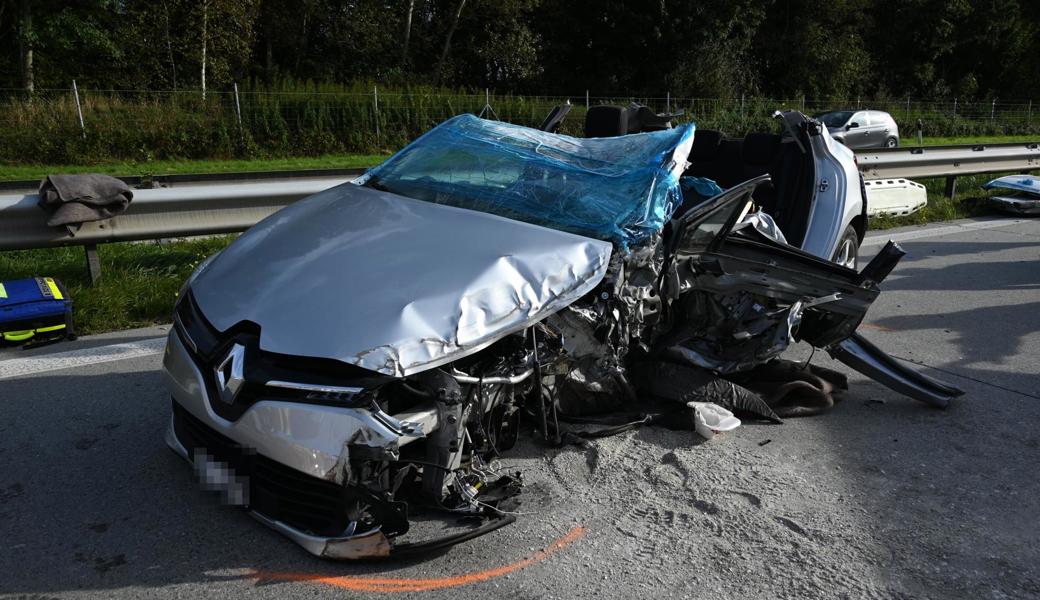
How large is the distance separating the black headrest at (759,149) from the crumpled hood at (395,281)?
2.77 metres

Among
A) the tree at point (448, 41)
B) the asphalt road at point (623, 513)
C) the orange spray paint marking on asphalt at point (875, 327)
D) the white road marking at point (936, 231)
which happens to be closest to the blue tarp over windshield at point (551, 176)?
the asphalt road at point (623, 513)

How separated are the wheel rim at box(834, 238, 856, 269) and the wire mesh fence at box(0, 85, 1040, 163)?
25.4ft

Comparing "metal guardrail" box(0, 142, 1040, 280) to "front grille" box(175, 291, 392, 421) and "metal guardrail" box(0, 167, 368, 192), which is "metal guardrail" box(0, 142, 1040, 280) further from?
"metal guardrail" box(0, 167, 368, 192)

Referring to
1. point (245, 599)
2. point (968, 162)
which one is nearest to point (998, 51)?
point (968, 162)

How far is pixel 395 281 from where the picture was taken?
2941 mm

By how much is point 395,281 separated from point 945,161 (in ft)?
35.6

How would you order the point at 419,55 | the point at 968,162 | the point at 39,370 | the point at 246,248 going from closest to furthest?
the point at 246,248 → the point at 39,370 → the point at 968,162 → the point at 419,55

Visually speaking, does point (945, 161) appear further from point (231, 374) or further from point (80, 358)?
point (231, 374)

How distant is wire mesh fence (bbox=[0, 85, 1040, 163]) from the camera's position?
51.4ft

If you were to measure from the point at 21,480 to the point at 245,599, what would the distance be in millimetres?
1355

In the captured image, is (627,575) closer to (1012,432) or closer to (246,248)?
(246,248)

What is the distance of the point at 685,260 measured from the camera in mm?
3664

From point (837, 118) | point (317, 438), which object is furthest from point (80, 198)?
point (837, 118)

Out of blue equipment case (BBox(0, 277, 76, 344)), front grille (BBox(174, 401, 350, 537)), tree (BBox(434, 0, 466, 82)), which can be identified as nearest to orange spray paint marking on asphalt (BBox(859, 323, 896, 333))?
front grille (BBox(174, 401, 350, 537))
